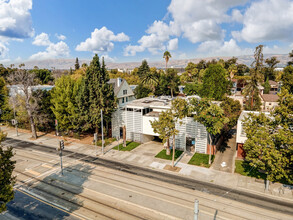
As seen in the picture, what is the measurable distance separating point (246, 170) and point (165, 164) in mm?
11275

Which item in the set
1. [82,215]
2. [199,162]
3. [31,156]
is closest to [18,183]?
[31,156]

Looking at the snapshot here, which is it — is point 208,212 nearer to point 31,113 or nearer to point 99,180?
point 99,180

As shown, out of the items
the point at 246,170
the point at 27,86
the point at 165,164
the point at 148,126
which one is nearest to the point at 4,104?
the point at 27,86

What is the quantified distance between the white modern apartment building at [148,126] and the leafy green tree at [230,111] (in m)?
6.34

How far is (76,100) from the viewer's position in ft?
124

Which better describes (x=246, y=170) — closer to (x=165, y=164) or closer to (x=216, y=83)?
(x=165, y=164)

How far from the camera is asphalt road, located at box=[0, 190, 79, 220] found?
18.3 meters

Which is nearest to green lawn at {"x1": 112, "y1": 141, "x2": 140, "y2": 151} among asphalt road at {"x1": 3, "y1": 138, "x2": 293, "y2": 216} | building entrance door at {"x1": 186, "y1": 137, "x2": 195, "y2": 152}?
asphalt road at {"x1": 3, "y1": 138, "x2": 293, "y2": 216}

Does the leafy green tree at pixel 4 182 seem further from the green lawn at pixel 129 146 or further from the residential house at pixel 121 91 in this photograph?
the residential house at pixel 121 91

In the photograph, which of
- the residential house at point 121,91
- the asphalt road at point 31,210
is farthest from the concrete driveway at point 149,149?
the residential house at point 121,91

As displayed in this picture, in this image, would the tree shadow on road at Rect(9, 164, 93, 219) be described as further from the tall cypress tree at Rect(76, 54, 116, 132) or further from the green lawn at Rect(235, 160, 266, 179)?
the green lawn at Rect(235, 160, 266, 179)

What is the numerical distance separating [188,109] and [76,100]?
2190 centimetres

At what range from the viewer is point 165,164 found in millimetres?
29812

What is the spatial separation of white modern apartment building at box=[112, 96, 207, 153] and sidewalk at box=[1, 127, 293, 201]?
8.97 ft
